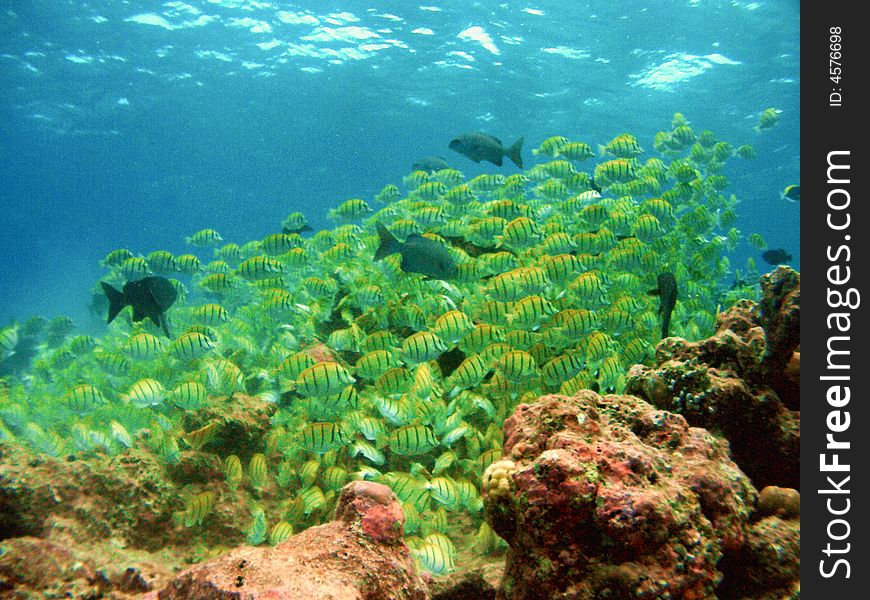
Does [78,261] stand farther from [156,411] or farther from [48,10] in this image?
[156,411]

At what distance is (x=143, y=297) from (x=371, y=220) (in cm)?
410

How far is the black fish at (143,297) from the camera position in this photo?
6.48m

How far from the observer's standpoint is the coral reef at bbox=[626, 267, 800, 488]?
383 cm

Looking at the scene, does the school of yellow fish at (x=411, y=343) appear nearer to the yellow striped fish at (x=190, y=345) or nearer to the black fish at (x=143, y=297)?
the yellow striped fish at (x=190, y=345)

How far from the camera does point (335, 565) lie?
249 cm

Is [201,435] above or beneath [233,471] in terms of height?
above

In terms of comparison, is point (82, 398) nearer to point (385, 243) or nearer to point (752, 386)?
point (385, 243)

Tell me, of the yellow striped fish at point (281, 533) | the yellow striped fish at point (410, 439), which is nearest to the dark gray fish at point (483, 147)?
the yellow striped fish at point (410, 439)

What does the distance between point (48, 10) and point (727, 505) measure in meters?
32.1

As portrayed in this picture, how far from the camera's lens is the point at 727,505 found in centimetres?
267

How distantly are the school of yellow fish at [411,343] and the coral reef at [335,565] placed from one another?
76cm

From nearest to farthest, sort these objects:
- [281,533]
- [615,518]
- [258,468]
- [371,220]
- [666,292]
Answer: [615,518], [281,533], [258,468], [666,292], [371,220]

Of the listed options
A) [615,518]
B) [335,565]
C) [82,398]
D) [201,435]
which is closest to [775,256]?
[615,518]
